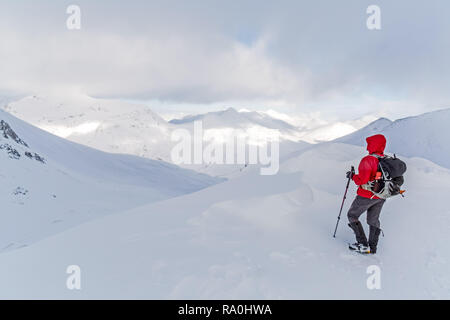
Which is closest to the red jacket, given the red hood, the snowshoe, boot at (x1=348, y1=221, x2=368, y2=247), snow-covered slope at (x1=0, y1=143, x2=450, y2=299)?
the red hood

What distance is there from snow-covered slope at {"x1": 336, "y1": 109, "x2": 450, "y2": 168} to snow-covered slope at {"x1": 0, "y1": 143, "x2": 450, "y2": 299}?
6308 centimetres

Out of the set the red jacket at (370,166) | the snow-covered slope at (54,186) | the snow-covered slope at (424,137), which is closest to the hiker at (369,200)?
the red jacket at (370,166)

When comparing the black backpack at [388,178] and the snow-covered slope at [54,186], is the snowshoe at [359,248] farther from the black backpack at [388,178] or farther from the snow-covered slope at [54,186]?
the snow-covered slope at [54,186]

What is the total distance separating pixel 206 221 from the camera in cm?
750

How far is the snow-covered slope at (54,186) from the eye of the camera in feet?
101

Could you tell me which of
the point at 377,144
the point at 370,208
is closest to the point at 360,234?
the point at 370,208

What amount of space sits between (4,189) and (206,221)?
4260 centimetres

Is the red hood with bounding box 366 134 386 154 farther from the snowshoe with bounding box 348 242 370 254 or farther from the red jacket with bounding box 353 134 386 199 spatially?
the snowshoe with bounding box 348 242 370 254

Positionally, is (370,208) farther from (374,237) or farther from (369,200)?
(374,237)

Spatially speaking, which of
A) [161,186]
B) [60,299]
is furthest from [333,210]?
[161,186]

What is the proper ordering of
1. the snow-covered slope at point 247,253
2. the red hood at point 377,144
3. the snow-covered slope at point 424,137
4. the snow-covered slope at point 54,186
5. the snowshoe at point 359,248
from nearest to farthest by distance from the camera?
the snow-covered slope at point 247,253
the red hood at point 377,144
the snowshoe at point 359,248
the snow-covered slope at point 54,186
the snow-covered slope at point 424,137

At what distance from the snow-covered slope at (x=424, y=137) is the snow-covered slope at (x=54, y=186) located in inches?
2335
